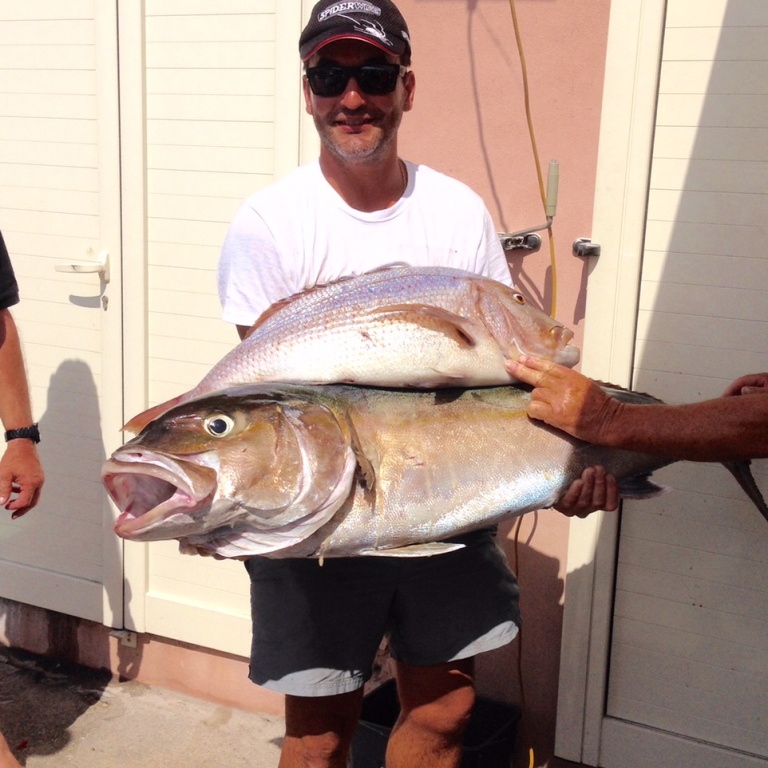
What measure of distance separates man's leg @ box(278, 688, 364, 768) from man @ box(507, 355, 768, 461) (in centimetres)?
112

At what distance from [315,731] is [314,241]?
4.88 ft

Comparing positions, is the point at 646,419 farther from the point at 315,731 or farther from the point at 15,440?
→ the point at 15,440

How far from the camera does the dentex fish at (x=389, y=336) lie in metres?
2.44

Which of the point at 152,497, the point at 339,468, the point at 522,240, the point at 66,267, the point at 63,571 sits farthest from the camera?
the point at 63,571

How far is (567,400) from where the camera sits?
8.26ft

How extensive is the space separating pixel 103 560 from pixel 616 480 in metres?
→ 2.66

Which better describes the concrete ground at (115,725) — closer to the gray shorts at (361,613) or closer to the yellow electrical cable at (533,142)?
the gray shorts at (361,613)

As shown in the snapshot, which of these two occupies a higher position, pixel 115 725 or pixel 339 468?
pixel 339 468

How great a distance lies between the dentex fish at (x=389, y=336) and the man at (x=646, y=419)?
94 millimetres

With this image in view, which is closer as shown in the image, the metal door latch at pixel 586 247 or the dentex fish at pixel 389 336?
the dentex fish at pixel 389 336

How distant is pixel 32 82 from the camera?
13.6 ft

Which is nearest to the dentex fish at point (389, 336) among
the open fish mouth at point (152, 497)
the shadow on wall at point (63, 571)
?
the open fish mouth at point (152, 497)

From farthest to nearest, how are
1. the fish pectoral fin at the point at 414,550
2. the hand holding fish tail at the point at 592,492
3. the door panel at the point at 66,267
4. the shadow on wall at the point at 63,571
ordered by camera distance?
the shadow on wall at the point at 63,571 < the door panel at the point at 66,267 < the hand holding fish tail at the point at 592,492 < the fish pectoral fin at the point at 414,550

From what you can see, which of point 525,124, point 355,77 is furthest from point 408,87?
point 525,124
